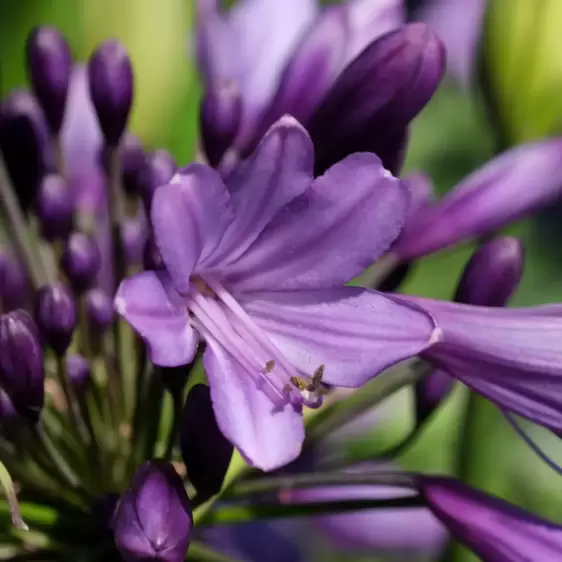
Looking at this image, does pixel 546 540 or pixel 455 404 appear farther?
pixel 455 404

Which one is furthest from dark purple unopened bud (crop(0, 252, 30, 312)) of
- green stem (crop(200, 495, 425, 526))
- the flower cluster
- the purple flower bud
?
green stem (crop(200, 495, 425, 526))

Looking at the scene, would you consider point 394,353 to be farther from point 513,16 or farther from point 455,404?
point 455,404

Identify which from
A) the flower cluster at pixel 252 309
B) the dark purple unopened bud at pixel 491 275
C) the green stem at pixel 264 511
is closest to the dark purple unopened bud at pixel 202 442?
the flower cluster at pixel 252 309

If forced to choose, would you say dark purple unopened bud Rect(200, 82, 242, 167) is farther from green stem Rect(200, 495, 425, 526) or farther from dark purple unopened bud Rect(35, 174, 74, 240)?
green stem Rect(200, 495, 425, 526)

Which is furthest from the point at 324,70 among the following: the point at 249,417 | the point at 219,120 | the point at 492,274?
the point at 249,417

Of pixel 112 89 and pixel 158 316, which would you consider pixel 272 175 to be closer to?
pixel 158 316

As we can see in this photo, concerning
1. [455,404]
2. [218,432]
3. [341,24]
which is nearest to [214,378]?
[218,432]
